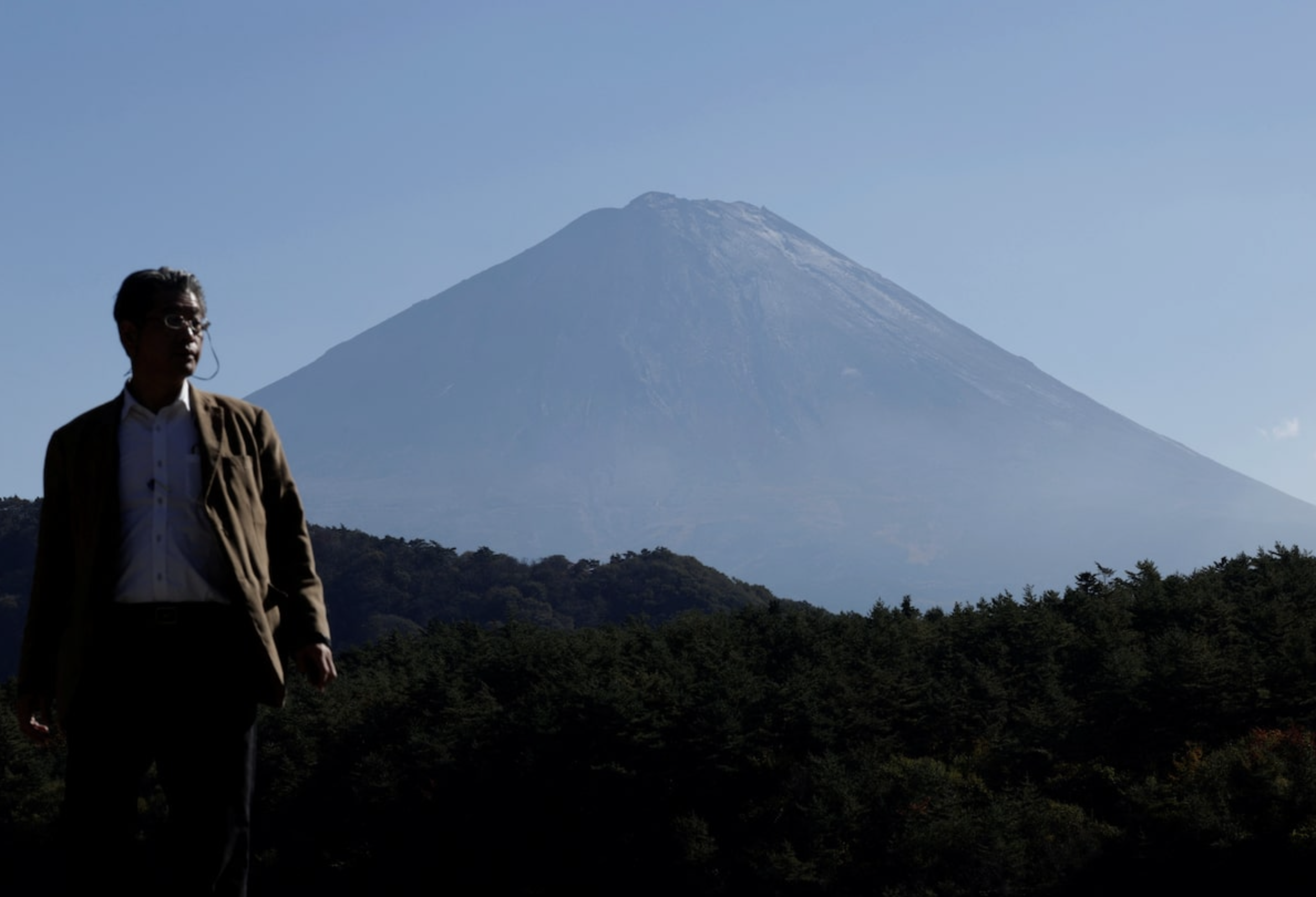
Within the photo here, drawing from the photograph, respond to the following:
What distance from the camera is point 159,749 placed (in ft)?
15.2

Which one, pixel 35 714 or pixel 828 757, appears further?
pixel 828 757

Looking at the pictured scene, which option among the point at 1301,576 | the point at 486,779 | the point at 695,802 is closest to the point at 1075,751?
the point at 695,802

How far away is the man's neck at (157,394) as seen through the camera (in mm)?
4812

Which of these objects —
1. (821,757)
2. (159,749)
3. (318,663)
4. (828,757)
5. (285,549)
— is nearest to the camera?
(159,749)

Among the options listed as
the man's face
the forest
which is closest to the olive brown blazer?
the man's face

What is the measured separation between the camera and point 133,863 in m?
4.66

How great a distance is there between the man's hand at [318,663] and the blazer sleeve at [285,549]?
5 centimetres

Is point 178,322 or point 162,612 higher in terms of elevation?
point 178,322

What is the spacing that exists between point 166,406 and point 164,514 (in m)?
0.34

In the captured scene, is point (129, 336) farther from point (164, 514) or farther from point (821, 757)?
point (821, 757)

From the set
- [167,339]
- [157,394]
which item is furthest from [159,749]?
[167,339]

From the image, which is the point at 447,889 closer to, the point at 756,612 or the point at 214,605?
the point at 756,612

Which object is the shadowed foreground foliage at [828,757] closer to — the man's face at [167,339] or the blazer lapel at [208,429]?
the blazer lapel at [208,429]

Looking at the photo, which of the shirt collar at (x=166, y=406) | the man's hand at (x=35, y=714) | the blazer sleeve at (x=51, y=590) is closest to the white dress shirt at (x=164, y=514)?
the shirt collar at (x=166, y=406)
